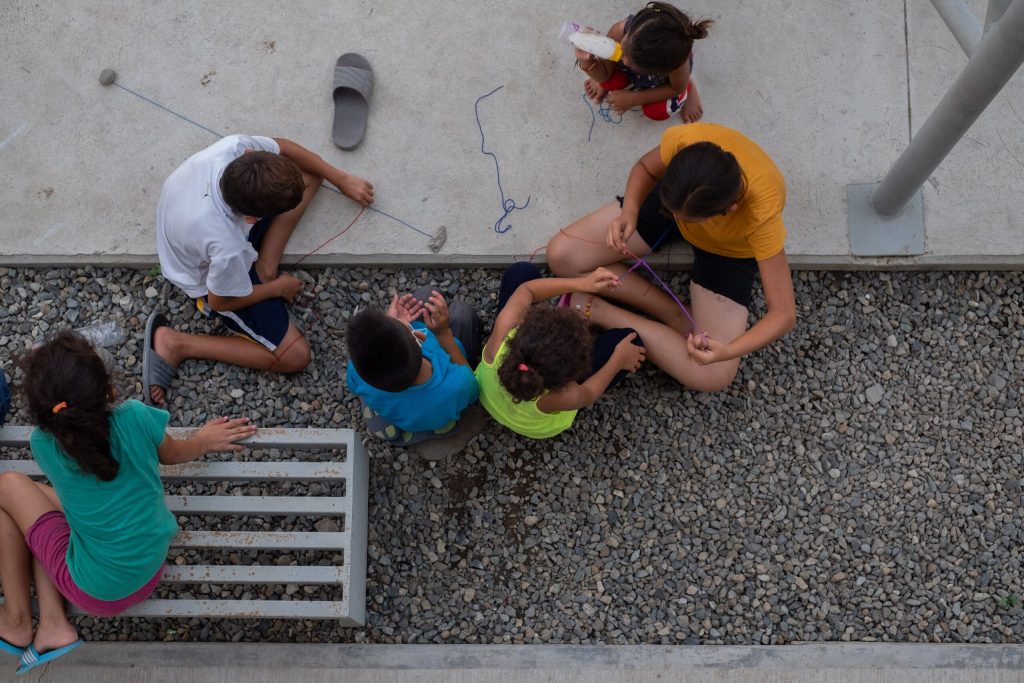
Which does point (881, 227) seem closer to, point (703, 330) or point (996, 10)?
point (703, 330)

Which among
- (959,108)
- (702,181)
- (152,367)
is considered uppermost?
(959,108)

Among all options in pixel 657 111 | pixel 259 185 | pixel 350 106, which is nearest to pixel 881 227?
pixel 657 111

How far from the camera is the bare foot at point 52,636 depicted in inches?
113

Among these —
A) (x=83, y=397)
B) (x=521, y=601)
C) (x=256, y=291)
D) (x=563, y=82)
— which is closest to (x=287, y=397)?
(x=256, y=291)

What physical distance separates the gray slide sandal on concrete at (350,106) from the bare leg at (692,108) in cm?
133

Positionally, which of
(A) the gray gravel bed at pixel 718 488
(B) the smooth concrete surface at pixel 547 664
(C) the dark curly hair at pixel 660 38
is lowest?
(B) the smooth concrete surface at pixel 547 664

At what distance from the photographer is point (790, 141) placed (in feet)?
11.5

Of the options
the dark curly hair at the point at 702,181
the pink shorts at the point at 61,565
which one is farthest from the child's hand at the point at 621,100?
the pink shorts at the point at 61,565

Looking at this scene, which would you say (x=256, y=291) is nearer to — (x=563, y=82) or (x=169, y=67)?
(x=169, y=67)

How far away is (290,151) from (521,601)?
196 centimetres

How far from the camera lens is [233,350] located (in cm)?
330

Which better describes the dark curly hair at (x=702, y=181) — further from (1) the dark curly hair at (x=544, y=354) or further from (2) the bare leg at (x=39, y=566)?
(2) the bare leg at (x=39, y=566)

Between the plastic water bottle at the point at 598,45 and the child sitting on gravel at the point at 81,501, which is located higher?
the plastic water bottle at the point at 598,45

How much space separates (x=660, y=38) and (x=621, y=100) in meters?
0.49
